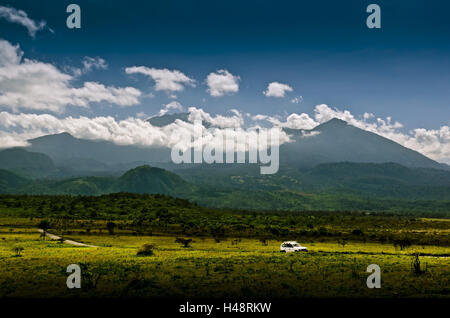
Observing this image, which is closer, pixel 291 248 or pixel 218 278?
pixel 218 278

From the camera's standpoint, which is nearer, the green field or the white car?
the green field

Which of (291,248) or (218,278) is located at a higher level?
(218,278)

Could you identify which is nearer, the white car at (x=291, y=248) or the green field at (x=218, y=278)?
the green field at (x=218, y=278)

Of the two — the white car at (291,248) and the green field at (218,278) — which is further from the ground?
the green field at (218,278)

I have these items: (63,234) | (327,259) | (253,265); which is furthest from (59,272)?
(63,234)

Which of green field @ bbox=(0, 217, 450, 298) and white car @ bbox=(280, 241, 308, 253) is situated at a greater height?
green field @ bbox=(0, 217, 450, 298)

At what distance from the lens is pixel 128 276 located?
3288cm
